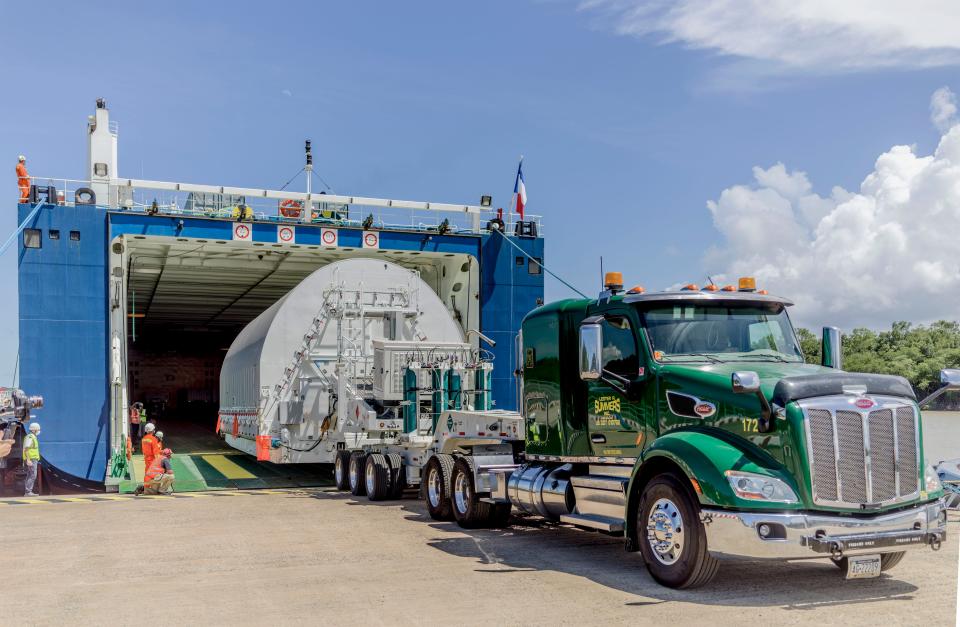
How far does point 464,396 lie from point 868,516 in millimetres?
9434

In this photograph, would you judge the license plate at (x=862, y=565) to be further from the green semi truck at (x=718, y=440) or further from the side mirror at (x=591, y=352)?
the side mirror at (x=591, y=352)

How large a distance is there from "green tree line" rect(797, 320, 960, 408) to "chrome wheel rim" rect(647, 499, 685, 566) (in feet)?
8.16

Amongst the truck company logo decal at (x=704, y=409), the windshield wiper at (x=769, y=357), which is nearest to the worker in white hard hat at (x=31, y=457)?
the truck company logo decal at (x=704, y=409)

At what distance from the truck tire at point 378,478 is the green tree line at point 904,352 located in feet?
26.5

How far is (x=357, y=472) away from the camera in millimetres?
16875

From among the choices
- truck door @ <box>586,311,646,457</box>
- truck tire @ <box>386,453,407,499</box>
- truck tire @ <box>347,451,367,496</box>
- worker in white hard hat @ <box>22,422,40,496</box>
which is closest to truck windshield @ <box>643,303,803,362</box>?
truck door @ <box>586,311,646,457</box>

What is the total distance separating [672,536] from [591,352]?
190cm

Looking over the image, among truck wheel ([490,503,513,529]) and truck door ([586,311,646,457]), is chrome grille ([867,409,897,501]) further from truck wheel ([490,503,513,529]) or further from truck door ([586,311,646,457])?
truck wheel ([490,503,513,529])

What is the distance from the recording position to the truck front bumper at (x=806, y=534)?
7305 mm

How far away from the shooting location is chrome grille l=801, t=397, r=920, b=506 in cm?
752

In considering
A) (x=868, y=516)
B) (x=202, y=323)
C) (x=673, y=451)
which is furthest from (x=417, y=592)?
(x=202, y=323)

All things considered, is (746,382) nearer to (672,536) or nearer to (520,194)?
(672,536)

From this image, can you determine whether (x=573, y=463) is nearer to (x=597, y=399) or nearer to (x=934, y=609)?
(x=597, y=399)

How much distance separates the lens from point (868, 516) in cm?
761
